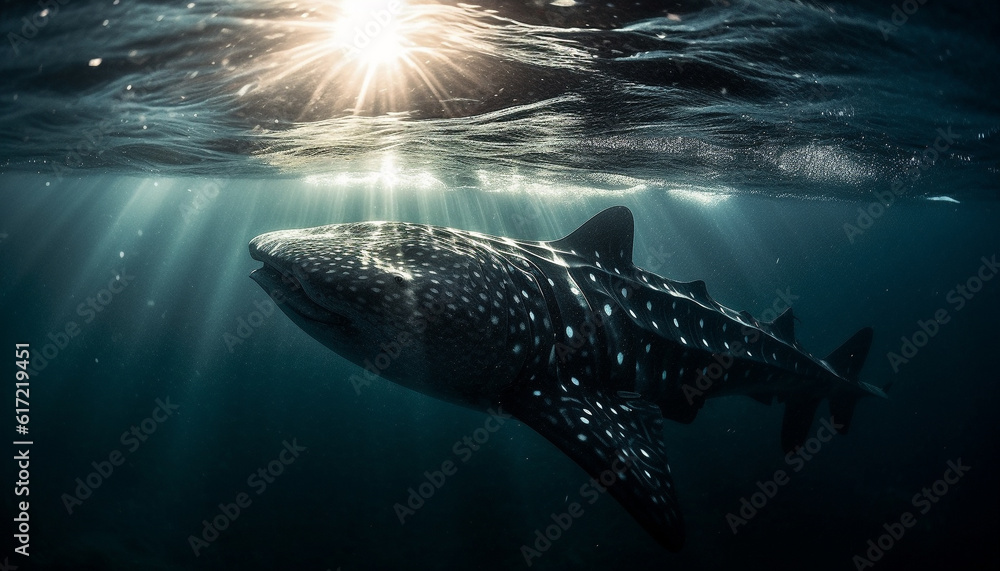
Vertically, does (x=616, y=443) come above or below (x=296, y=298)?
below

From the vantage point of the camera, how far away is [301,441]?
17016 millimetres

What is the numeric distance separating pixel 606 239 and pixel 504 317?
2.64 m

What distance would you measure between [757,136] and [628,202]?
29133mm

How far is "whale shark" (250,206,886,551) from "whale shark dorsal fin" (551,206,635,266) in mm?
18

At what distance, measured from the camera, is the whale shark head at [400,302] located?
12.7ft

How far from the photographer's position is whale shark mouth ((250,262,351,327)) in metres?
4.00

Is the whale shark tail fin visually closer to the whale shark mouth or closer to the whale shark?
the whale shark

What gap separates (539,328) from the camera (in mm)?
4863

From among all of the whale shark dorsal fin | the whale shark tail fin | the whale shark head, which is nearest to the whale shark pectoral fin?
the whale shark head

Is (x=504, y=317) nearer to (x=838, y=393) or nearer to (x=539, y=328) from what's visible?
(x=539, y=328)

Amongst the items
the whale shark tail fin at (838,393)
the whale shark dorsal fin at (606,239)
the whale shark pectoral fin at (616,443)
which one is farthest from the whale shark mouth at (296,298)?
the whale shark tail fin at (838,393)

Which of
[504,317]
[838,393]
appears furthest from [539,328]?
[838,393]

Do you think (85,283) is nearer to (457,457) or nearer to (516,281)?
(457,457)

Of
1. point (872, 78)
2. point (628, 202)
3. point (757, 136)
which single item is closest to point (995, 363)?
point (628, 202)
